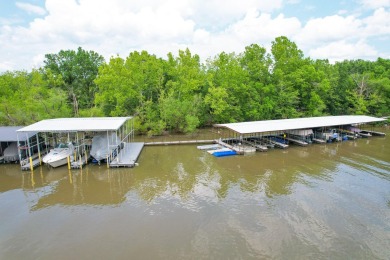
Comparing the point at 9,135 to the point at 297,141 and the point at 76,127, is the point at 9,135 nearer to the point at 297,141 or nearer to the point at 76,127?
the point at 76,127

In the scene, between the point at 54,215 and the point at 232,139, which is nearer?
the point at 54,215

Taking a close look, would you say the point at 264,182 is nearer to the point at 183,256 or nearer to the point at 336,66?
the point at 183,256

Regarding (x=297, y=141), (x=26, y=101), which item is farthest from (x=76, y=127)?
(x=297, y=141)

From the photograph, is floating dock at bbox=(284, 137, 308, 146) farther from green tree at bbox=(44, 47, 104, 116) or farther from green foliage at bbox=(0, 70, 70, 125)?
green tree at bbox=(44, 47, 104, 116)

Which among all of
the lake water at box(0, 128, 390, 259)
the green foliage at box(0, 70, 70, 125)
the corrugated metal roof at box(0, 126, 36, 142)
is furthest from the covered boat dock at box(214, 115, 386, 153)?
the green foliage at box(0, 70, 70, 125)

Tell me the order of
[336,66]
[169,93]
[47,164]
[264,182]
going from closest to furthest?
[264,182], [47,164], [169,93], [336,66]

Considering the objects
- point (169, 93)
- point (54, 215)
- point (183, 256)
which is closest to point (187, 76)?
point (169, 93)

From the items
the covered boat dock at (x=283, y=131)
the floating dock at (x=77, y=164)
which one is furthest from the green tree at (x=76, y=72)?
the covered boat dock at (x=283, y=131)
